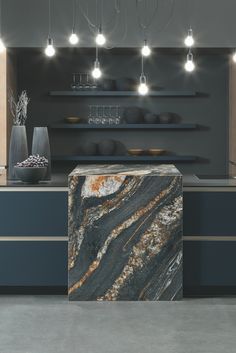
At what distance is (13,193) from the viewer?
536cm

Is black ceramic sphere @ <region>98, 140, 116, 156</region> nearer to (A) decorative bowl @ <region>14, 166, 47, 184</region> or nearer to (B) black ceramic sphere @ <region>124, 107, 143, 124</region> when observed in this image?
(B) black ceramic sphere @ <region>124, 107, 143, 124</region>

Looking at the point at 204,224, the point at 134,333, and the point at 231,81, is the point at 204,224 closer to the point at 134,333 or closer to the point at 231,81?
→ the point at 134,333

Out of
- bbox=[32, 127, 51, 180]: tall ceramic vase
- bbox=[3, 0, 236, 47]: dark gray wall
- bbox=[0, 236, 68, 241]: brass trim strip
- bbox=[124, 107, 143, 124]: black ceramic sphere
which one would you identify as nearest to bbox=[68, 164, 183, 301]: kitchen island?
bbox=[0, 236, 68, 241]: brass trim strip

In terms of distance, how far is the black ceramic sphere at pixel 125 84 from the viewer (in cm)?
798

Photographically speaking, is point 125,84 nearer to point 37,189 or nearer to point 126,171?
point 126,171

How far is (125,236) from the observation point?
5262 mm

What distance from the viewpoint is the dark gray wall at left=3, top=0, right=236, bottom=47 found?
7156 millimetres

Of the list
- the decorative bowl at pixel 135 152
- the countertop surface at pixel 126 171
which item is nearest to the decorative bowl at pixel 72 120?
the decorative bowl at pixel 135 152

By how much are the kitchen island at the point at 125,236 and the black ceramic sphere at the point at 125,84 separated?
2.83m

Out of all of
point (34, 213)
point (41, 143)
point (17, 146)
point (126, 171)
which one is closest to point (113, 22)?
point (41, 143)

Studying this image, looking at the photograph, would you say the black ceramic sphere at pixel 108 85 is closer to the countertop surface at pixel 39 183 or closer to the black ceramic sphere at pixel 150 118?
the black ceramic sphere at pixel 150 118

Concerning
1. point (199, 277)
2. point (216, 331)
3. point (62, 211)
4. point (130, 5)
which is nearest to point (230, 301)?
point (199, 277)

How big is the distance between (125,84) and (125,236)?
10.0ft

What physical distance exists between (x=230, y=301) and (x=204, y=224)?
58cm
